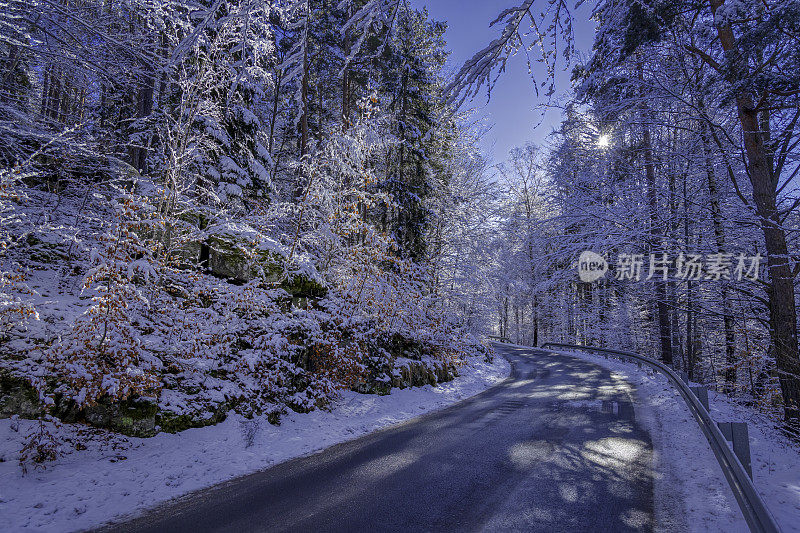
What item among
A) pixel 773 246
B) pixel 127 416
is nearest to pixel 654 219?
pixel 773 246

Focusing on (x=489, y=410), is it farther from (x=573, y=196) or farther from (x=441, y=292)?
(x=441, y=292)

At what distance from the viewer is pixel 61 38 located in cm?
662

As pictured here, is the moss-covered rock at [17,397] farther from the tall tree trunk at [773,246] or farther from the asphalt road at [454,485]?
the tall tree trunk at [773,246]

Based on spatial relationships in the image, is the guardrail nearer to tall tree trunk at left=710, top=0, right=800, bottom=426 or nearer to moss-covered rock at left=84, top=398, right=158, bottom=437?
tall tree trunk at left=710, top=0, right=800, bottom=426

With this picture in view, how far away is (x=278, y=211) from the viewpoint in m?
8.88

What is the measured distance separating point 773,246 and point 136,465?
1120cm

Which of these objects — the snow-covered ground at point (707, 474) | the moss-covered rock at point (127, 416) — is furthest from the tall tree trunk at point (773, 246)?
the moss-covered rock at point (127, 416)

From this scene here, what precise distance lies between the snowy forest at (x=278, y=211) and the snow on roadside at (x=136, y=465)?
27cm

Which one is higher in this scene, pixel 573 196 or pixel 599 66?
pixel 599 66

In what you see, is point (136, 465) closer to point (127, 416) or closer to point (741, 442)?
point (127, 416)

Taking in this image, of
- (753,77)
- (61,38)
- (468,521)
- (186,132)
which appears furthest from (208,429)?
(753,77)

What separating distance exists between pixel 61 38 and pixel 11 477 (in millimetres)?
7413

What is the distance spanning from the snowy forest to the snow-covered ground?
105 centimetres

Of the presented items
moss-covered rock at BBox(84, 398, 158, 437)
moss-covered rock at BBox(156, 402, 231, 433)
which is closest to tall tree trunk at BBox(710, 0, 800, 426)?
moss-covered rock at BBox(156, 402, 231, 433)
